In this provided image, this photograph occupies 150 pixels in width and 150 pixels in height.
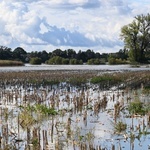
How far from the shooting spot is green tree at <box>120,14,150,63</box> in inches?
3231

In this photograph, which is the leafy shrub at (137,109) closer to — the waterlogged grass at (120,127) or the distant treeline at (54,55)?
the waterlogged grass at (120,127)

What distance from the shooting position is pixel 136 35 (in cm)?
8281

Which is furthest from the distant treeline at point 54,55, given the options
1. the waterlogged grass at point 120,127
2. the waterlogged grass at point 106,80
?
the waterlogged grass at point 120,127

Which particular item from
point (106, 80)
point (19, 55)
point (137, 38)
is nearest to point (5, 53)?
point (19, 55)

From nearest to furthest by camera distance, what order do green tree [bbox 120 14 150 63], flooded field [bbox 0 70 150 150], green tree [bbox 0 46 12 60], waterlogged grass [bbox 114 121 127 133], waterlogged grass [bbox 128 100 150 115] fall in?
flooded field [bbox 0 70 150 150] → waterlogged grass [bbox 114 121 127 133] → waterlogged grass [bbox 128 100 150 115] → green tree [bbox 120 14 150 63] → green tree [bbox 0 46 12 60]

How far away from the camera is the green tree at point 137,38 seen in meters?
82.1

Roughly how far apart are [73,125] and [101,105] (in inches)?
142

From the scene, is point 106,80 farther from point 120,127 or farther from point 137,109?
point 120,127

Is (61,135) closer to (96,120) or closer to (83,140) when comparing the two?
(83,140)

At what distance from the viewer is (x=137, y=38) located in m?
82.9

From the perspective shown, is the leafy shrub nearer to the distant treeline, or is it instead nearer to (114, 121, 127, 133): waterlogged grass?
(114, 121, 127, 133): waterlogged grass

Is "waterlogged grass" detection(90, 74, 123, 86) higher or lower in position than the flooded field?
higher

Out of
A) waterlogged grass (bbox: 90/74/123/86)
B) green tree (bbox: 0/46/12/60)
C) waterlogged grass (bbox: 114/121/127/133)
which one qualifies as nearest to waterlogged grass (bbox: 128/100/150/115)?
waterlogged grass (bbox: 114/121/127/133)

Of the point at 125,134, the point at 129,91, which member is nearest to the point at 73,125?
the point at 125,134
